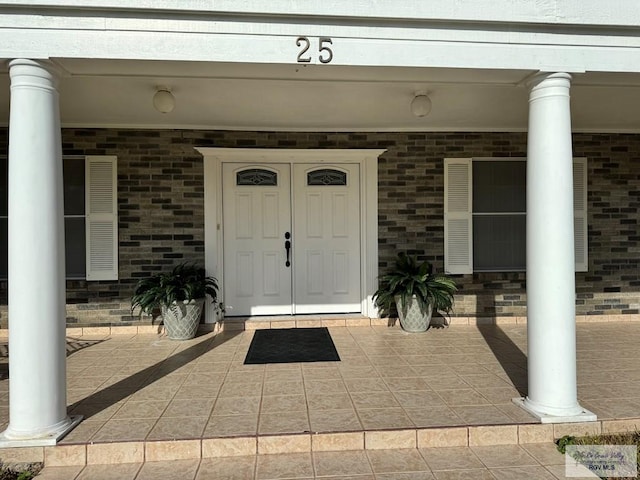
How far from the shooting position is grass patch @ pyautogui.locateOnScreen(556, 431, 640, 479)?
2859 mm

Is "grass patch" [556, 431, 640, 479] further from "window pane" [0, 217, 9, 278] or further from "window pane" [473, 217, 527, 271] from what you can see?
"window pane" [0, 217, 9, 278]

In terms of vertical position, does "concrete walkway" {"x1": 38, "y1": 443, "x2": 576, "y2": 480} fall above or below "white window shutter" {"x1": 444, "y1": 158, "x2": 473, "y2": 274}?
below

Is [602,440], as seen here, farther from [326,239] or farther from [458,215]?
[326,239]

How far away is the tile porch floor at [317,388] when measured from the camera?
2.99m

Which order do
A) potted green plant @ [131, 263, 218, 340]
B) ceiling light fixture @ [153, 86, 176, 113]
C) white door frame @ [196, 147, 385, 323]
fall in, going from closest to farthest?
1. ceiling light fixture @ [153, 86, 176, 113]
2. potted green plant @ [131, 263, 218, 340]
3. white door frame @ [196, 147, 385, 323]

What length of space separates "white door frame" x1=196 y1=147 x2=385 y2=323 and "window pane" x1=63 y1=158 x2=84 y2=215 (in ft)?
5.13

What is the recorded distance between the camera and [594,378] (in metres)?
3.86

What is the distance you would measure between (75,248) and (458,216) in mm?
5106

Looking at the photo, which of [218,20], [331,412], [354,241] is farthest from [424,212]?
[218,20]

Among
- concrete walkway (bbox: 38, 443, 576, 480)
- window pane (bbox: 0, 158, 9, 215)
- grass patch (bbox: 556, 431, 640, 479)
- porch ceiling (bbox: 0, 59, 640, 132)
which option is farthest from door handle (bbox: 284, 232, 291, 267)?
grass patch (bbox: 556, 431, 640, 479)

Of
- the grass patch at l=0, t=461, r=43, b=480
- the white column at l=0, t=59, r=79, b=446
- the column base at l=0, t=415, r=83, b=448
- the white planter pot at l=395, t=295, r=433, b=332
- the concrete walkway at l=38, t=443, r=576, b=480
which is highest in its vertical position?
the white column at l=0, t=59, r=79, b=446

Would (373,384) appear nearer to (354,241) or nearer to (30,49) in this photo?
(354,241)

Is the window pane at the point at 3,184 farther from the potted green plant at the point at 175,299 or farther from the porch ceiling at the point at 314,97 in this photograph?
the potted green plant at the point at 175,299

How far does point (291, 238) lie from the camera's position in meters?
6.07
